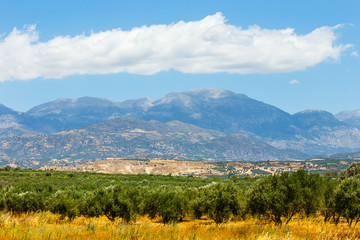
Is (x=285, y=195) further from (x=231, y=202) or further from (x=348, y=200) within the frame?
(x=231, y=202)

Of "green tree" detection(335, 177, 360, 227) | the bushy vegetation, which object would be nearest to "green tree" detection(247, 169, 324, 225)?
the bushy vegetation

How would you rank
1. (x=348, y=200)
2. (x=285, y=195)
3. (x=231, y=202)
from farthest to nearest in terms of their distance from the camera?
1. (x=231, y=202)
2. (x=348, y=200)
3. (x=285, y=195)

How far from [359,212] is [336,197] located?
2.09m

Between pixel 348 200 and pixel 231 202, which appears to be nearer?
pixel 348 200

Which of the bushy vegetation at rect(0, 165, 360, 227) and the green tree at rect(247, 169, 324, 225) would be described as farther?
the bushy vegetation at rect(0, 165, 360, 227)

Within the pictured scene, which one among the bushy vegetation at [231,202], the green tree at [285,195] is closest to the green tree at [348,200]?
the bushy vegetation at [231,202]

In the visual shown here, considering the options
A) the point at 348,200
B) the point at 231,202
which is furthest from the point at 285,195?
the point at 231,202

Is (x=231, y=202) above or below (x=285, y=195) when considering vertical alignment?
below

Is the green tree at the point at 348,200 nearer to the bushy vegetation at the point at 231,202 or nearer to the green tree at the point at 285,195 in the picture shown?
the bushy vegetation at the point at 231,202

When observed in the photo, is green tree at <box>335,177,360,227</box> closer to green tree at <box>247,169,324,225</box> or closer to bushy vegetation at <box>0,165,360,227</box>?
bushy vegetation at <box>0,165,360,227</box>

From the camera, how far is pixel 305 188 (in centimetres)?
2314

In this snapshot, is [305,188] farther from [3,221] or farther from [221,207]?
[3,221]

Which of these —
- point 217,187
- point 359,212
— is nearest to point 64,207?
point 217,187

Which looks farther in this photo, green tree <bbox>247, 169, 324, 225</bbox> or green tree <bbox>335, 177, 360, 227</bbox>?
green tree <bbox>335, 177, 360, 227</bbox>
